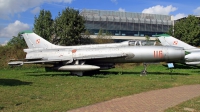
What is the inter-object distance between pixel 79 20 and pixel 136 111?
2460 cm

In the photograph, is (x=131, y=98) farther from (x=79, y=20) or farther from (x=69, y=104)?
(x=79, y=20)

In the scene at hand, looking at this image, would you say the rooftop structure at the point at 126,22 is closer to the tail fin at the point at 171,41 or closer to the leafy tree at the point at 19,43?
the leafy tree at the point at 19,43

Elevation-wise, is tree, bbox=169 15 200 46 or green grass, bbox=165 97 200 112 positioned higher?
tree, bbox=169 15 200 46

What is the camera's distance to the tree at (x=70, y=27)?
2938 centimetres

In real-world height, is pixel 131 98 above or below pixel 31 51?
below

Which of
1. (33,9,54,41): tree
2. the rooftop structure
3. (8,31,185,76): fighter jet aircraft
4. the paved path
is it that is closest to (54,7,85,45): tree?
(33,9,54,41): tree

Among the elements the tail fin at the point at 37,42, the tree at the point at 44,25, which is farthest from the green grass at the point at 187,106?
the tree at the point at 44,25

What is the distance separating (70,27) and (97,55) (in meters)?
13.6

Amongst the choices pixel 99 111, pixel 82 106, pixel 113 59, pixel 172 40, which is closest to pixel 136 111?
pixel 99 111

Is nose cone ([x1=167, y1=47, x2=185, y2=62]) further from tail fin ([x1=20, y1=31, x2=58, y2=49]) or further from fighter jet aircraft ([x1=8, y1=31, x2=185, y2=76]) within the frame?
tail fin ([x1=20, y1=31, x2=58, y2=49])

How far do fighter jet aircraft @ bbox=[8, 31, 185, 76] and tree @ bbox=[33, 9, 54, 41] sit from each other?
17259 mm

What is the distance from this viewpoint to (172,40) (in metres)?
23.4

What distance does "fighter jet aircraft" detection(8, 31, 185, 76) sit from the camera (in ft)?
54.4

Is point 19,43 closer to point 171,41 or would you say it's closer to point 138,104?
point 171,41
